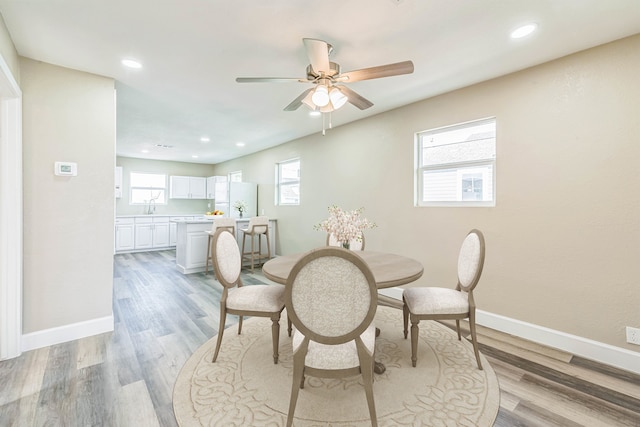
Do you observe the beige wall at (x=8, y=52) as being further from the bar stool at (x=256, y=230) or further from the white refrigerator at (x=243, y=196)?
the white refrigerator at (x=243, y=196)

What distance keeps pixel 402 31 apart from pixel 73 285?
11.7 feet

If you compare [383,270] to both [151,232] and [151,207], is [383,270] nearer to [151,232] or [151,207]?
[151,232]

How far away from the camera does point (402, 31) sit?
2014mm

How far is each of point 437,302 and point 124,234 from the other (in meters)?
7.45

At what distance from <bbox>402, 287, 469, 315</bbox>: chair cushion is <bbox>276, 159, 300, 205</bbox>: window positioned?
142 inches

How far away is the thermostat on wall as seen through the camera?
2465 millimetres

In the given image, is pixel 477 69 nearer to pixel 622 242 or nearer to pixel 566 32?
pixel 566 32

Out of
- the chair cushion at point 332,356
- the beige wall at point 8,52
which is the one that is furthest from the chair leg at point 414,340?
the beige wall at point 8,52

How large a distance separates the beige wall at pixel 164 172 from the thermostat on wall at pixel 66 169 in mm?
5646

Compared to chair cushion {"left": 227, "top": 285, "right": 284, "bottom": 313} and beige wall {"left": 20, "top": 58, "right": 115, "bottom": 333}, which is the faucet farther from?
chair cushion {"left": 227, "top": 285, "right": 284, "bottom": 313}

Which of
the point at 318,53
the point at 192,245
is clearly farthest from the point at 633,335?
the point at 192,245

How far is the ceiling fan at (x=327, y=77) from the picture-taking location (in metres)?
1.81

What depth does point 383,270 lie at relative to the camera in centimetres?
202

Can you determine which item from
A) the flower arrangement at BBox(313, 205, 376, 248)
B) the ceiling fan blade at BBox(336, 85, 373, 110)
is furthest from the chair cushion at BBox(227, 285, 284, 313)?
the ceiling fan blade at BBox(336, 85, 373, 110)
